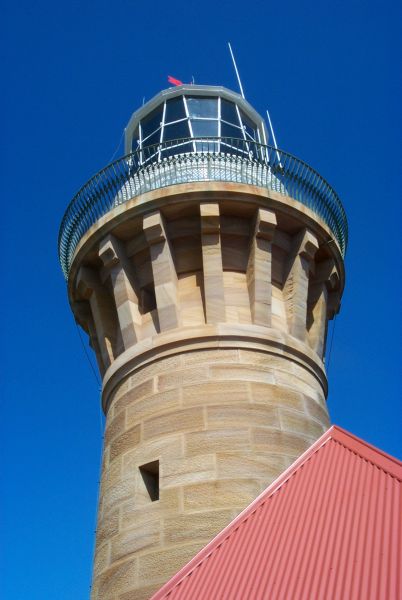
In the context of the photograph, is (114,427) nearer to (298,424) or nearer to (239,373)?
(239,373)

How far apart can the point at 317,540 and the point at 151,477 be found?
11.5 ft

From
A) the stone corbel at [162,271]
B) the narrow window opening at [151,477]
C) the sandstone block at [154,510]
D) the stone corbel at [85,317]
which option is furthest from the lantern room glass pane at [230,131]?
the sandstone block at [154,510]

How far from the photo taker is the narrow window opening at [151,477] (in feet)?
27.4

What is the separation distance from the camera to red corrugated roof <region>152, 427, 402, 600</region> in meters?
4.84

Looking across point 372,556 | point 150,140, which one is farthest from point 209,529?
point 150,140

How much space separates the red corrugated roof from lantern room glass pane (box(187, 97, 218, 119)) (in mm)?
8685

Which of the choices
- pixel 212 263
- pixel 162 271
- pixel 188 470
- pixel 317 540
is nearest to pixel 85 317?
pixel 162 271

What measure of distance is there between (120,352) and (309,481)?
14.8 feet

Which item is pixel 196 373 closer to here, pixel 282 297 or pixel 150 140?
pixel 282 297

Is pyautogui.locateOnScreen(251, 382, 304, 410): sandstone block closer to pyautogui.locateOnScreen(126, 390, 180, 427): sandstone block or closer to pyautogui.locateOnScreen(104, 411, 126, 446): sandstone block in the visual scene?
pyautogui.locateOnScreen(126, 390, 180, 427): sandstone block

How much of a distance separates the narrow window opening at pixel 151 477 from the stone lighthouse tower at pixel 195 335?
0.02 m

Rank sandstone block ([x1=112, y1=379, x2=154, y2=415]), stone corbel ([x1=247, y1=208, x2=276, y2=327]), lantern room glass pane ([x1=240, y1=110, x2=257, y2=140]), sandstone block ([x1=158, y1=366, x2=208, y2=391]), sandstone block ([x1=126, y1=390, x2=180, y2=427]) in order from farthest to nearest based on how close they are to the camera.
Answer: lantern room glass pane ([x1=240, y1=110, x2=257, y2=140]), stone corbel ([x1=247, y1=208, x2=276, y2=327]), sandstone block ([x1=112, y1=379, x2=154, y2=415]), sandstone block ([x1=158, y1=366, x2=208, y2=391]), sandstone block ([x1=126, y1=390, x2=180, y2=427])

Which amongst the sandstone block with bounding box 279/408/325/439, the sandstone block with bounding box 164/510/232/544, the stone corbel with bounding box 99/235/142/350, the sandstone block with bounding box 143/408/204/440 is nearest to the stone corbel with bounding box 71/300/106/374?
the stone corbel with bounding box 99/235/142/350

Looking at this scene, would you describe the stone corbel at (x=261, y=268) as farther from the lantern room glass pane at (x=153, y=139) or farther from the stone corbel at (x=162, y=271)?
the lantern room glass pane at (x=153, y=139)
